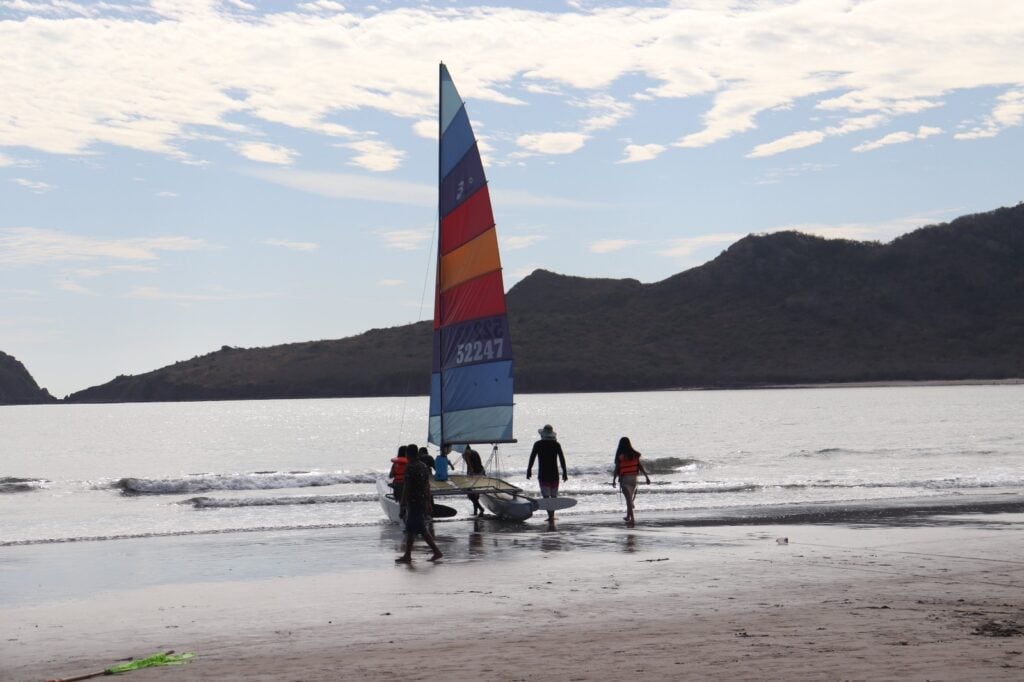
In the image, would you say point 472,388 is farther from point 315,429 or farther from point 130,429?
point 130,429

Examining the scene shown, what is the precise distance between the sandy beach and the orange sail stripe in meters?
6.04

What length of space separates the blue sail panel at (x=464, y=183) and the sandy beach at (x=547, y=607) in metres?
7.49

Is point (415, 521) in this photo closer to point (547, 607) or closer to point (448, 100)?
point (547, 607)

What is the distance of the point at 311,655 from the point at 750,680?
4.09 meters

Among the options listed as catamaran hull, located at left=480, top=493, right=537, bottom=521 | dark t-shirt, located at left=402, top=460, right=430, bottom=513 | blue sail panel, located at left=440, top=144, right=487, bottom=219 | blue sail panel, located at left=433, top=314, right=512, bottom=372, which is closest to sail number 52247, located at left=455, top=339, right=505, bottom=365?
blue sail panel, located at left=433, top=314, right=512, bottom=372

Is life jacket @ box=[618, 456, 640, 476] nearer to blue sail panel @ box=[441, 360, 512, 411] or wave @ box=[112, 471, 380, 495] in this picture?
blue sail panel @ box=[441, 360, 512, 411]

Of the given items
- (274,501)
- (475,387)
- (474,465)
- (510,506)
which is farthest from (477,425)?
(274,501)

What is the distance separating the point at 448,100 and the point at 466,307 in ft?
15.1

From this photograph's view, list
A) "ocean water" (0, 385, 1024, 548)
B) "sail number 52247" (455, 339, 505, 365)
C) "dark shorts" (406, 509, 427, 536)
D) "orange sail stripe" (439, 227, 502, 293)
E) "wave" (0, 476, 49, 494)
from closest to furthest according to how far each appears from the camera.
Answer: "dark shorts" (406, 509, 427, 536) < "orange sail stripe" (439, 227, 502, 293) < "sail number 52247" (455, 339, 505, 365) < "ocean water" (0, 385, 1024, 548) < "wave" (0, 476, 49, 494)

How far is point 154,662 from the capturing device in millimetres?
10797

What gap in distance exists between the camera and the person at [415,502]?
1745cm

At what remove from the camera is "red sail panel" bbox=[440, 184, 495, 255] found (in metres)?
25.5

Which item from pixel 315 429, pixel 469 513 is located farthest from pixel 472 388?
pixel 315 429

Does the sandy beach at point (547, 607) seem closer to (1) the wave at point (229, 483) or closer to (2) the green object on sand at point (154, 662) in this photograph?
(2) the green object on sand at point (154, 662)
